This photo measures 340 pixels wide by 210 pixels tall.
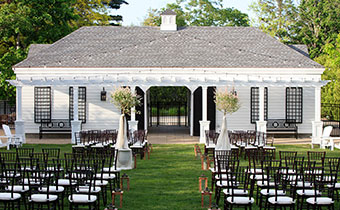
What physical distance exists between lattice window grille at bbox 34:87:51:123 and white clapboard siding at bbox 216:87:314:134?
9426 mm

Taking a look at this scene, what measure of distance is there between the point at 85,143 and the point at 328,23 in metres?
35.3

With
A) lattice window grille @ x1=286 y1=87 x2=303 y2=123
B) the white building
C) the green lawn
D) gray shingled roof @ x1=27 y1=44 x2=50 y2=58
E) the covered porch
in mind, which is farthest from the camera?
gray shingled roof @ x1=27 y1=44 x2=50 y2=58

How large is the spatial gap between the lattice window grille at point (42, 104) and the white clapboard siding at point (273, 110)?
9.43 m

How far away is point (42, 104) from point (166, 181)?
15.3m

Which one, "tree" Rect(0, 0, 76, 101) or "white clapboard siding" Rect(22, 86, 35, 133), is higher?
"tree" Rect(0, 0, 76, 101)

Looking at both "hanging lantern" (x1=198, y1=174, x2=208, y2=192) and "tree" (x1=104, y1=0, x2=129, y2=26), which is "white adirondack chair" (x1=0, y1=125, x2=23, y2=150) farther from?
"tree" (x1=104, y1=0, x2=129, y2=26)

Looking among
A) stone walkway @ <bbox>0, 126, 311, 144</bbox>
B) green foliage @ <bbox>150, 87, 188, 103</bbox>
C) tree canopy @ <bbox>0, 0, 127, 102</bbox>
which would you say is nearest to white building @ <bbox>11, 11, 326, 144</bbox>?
stone walkway @ <bbox>0, 126, 311, 144</bbox>

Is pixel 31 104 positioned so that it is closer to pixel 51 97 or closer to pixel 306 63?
pixel 51 97

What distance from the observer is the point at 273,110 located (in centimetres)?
2920

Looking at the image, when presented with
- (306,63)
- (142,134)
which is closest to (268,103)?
(306,63)

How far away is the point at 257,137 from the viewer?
22.9 m

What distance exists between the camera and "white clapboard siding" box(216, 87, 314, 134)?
29125mm

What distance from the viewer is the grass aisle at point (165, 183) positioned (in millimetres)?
12461

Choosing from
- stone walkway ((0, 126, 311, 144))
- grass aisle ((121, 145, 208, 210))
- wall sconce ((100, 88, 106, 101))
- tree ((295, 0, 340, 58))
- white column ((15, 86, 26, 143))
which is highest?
tree ((295, 0, 340, 58))
